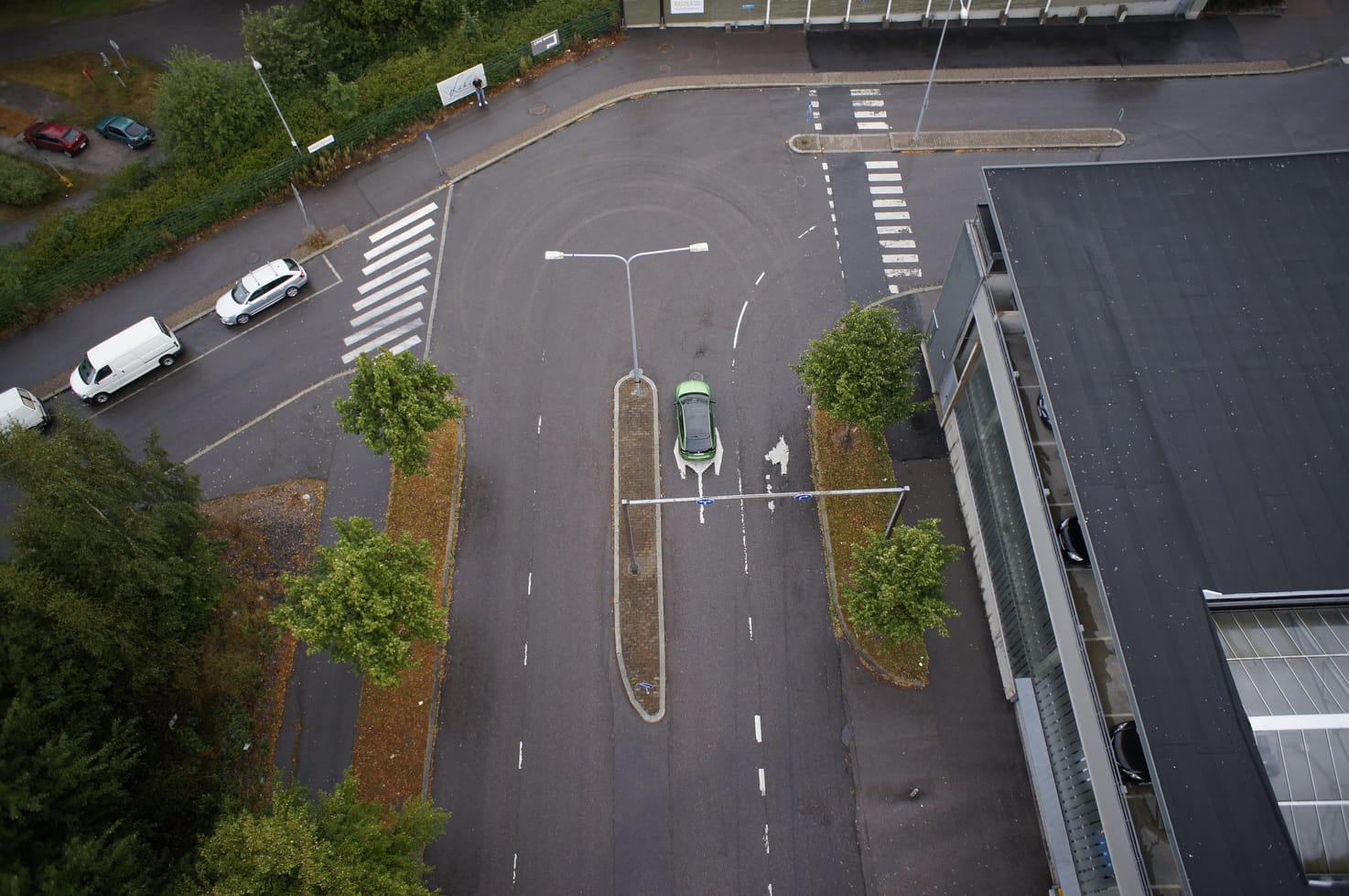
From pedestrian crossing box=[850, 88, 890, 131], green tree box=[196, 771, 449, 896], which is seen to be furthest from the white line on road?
pedestrian crossing box=[850, 88, 890, 131]

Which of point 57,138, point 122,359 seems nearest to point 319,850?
point 122,359

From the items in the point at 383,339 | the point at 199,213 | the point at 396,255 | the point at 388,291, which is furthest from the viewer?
the point at 199,213

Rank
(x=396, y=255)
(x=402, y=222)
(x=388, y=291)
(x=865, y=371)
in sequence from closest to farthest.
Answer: (x=865, y=371), (x=388, y=291), (x=396, y=255), (x=402, y=222)

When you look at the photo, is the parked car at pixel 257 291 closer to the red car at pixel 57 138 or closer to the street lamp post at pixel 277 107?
the street lamp post at pixel 277 107

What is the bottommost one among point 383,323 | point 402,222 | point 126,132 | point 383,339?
point 383,339

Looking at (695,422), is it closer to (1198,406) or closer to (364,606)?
(364,606)

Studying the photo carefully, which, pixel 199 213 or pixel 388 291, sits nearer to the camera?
pixel 388 291

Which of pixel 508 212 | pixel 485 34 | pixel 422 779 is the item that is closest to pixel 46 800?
pixel 422 779
